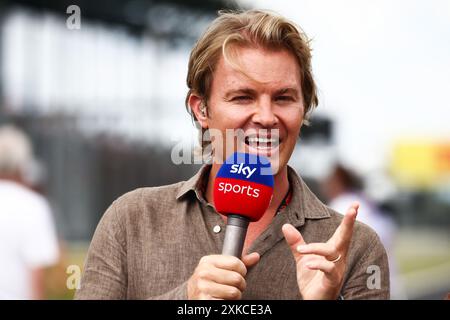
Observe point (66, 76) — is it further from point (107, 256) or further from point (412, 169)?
point (412, 169)

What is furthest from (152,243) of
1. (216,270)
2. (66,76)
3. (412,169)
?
(412,169)

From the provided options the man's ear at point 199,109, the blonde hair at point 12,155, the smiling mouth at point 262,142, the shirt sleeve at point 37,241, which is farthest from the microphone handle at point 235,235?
the blonde hair at point 12,155

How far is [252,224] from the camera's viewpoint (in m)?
2.04

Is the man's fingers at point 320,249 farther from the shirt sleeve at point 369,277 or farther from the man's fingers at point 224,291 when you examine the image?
the shirt sleeve at point 369,277

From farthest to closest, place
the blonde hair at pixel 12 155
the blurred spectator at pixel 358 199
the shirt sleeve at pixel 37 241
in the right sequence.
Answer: the blurred spectator at pixel 358 199 < the blonde hair at pixel 12 155 < the shirt sleeve at pixel 37 241

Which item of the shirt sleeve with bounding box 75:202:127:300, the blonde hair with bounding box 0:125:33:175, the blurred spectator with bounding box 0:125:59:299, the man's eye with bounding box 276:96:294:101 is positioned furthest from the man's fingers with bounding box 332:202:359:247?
the blonde hair with bounding box 0:125:33:175

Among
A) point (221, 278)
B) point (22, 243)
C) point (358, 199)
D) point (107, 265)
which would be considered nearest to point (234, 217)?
point (221, 278)

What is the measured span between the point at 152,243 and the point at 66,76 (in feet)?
A: 31.0

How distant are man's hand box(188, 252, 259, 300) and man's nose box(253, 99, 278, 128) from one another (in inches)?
17.3

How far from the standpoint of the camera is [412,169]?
23.6 m

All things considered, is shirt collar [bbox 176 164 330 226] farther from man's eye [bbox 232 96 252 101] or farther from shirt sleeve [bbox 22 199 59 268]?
shirt sleeve [bbox 22 199 59 268]

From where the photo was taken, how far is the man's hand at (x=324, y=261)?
1.58 meters

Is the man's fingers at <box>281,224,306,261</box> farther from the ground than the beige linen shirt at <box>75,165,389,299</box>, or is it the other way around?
the man's fingers at <box>281,224,306,261</box>

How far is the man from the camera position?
1914mm
